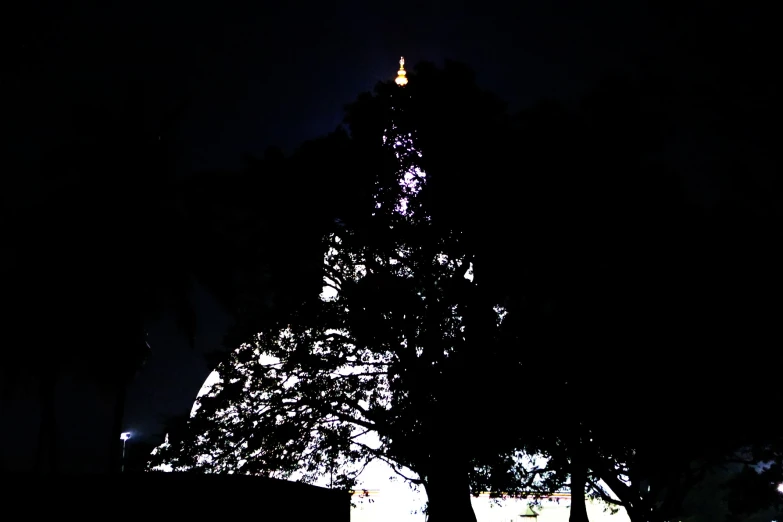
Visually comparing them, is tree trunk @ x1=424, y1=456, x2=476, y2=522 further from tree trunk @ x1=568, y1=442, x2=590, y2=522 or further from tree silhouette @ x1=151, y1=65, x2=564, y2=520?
tree trunk @ x1=568, y1=442, x2=590, y2=522

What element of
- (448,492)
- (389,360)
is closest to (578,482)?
(448,492)

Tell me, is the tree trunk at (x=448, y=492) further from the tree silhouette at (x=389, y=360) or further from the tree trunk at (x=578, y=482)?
the tree trunk at (x=578, y=482)

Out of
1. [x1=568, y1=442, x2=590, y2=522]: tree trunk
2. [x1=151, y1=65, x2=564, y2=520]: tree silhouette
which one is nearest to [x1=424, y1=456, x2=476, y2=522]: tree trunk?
[x1=151, y1=65, x2=564, y2=520]: tree silhouette

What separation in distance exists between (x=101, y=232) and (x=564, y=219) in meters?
13.6

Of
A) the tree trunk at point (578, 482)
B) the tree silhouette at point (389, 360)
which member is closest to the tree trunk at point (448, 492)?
the tree silhouette at point (389, 360)

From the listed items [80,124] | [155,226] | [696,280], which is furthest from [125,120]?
[696,280]

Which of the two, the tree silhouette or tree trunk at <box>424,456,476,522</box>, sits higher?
the tree silhouette

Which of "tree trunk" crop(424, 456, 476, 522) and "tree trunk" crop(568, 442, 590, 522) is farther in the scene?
"tree trunk" crop(424, 456, 476, 522)

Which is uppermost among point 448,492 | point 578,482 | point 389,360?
point 389,360

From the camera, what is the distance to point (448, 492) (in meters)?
17.1

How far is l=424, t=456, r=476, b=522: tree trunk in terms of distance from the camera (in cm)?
1688

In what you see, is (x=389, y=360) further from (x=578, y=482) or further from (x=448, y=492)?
(x=578, y=482)

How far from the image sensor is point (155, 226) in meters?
19.6

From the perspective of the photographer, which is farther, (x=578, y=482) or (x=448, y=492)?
(x=578, y=482)
